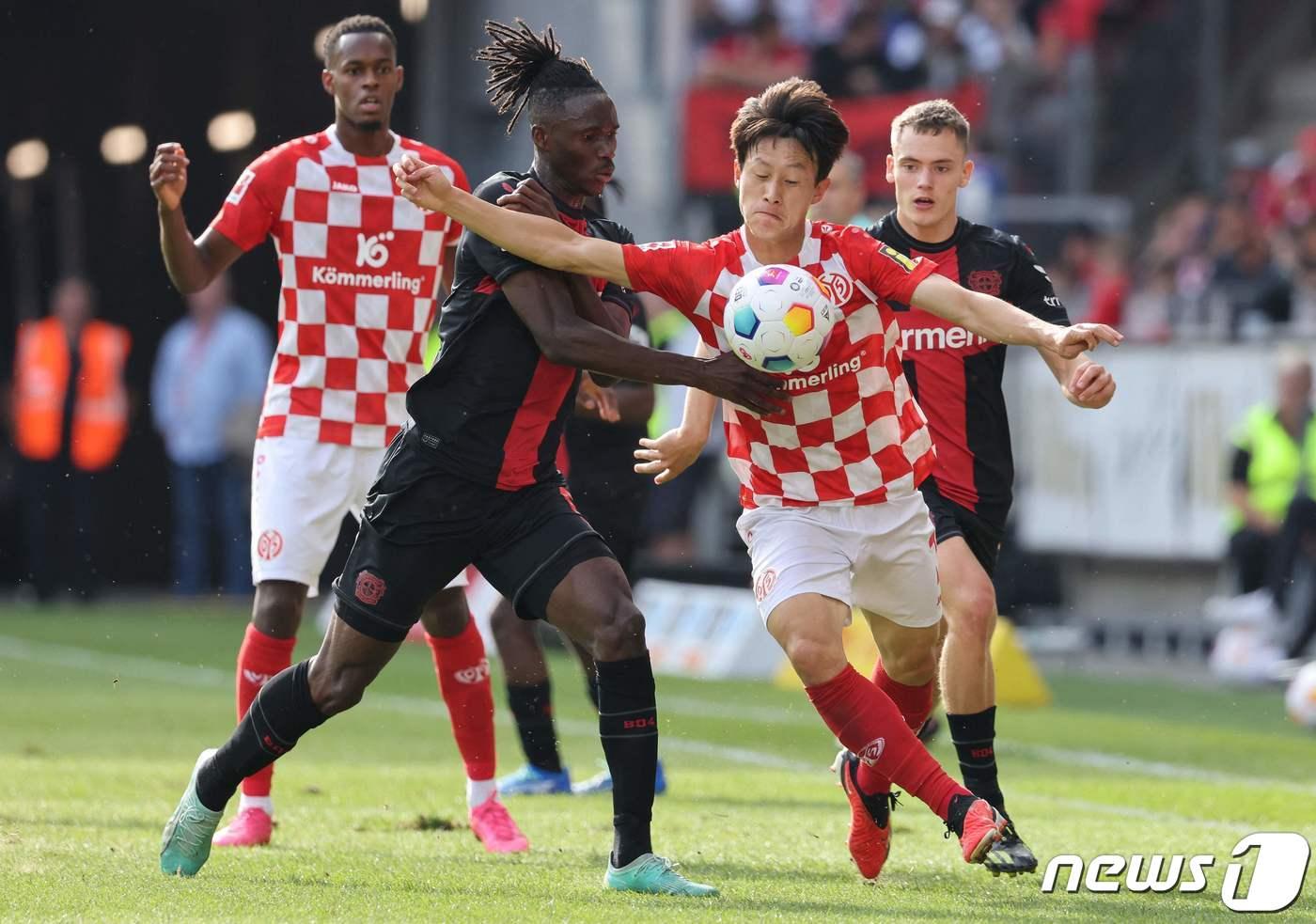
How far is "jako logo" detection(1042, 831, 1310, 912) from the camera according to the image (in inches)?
227

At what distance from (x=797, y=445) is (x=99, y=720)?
5555mm

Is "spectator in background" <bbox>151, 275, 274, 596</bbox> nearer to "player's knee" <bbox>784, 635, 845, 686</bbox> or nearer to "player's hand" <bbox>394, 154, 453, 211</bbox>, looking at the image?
"player's hand" <bbox>394, 154, 453, 211</bbox>

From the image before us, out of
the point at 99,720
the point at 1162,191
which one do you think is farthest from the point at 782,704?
the point at 1162,191

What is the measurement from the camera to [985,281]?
22.2ft

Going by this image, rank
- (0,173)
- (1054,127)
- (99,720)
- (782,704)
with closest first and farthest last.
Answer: (99,720) < (782,704) < (1054,127) < (0,173)

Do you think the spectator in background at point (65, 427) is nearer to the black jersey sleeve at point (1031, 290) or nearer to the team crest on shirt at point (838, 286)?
the black jersey sleeve at point (1031, 290)

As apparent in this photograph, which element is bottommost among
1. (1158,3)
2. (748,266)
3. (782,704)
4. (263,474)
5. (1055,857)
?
(782,704)

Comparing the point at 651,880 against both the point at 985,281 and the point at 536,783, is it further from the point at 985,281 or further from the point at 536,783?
the point at 536,783

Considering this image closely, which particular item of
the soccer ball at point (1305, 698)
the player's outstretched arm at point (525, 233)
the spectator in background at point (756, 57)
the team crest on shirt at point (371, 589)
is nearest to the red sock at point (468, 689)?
the team crest on shirt at point (371, 589)

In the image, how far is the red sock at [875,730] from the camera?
5.64 metres

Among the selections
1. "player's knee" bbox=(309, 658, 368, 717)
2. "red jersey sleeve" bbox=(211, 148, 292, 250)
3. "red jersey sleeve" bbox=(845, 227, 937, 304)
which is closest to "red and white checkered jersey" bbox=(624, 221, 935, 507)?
"red jersey sleeve" bbox=(845, 227, 937, 304)

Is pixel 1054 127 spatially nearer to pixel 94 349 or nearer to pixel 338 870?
pixel 94 349

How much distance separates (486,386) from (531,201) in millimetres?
505

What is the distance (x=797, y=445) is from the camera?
585 centimetres
